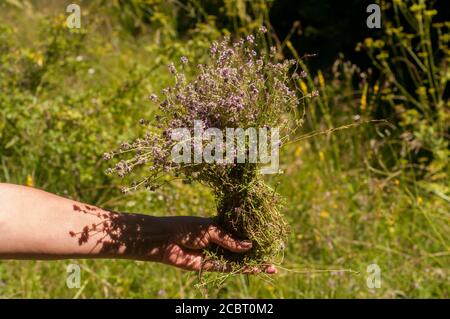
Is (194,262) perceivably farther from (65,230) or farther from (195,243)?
(65,230)

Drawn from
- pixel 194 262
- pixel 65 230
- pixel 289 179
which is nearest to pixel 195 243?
pixel 194 262

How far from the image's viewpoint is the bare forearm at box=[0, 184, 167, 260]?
1.65 m

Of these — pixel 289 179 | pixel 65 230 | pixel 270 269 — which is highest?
pixel 289 179

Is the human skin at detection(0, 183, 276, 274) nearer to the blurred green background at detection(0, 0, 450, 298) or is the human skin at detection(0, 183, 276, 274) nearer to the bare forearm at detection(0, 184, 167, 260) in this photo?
the bare forearm at detection(0, 184, 167, 260)

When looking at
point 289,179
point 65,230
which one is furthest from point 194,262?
point 289,179

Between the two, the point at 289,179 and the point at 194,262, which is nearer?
the point at 194,262

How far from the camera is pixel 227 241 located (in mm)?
1711

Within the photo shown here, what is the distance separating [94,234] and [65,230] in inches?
2.9

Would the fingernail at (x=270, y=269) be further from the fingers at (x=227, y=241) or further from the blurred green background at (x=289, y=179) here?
the blurred green background at (x=289, y=179)

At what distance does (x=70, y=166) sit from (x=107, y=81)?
1.43 metres

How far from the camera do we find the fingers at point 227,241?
1.71 meters

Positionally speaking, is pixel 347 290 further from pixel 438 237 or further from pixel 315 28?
pixel 315 28

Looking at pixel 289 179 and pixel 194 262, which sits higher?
pixel 289 179
